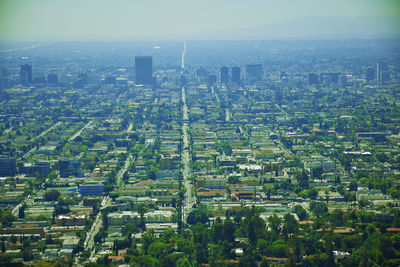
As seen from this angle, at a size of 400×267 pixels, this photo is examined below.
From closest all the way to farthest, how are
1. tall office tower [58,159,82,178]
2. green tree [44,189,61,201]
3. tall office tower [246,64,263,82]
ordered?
green tree [44,189,61,201] → tall office tower [58,159,82,178] → tall office tower [246,64,263,82]

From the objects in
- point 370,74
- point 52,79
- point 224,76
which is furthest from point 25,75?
point 370,74

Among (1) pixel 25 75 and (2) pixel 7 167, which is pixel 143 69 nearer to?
(1) pixel 25 75

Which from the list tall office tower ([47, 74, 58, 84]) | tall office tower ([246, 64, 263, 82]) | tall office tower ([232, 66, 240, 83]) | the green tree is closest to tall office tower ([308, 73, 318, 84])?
tall office tower ([246, 64, 263, 82])

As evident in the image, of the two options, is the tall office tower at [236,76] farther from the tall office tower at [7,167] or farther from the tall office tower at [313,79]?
the tall office tower at [7,167]

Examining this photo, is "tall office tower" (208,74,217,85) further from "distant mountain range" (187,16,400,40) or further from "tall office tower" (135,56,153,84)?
"distant mountain range" (187,16,400,40)

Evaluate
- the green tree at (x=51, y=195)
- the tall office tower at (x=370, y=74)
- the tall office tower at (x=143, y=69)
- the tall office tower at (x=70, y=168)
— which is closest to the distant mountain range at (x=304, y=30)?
the tall office tower at (x=370, y=74)
